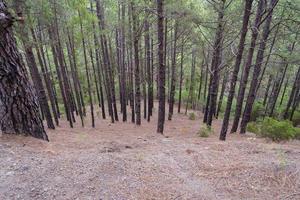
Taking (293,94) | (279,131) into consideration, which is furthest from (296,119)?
(279,131)

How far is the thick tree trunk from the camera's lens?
150 inches

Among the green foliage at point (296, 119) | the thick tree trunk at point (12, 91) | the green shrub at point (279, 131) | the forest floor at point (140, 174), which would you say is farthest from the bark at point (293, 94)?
the thick tree trunk at point (12, 91)

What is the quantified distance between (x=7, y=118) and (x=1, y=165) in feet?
3.61

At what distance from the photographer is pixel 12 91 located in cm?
399

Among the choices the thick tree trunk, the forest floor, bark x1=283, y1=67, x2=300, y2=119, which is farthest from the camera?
bark x1=283, y1=67, x2=300, y2=119

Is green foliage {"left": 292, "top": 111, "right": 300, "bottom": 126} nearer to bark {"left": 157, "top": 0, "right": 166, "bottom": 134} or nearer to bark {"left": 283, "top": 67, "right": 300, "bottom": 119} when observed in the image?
bark {"left": 283, "top": 67, "right": 300, "bottom": 119}

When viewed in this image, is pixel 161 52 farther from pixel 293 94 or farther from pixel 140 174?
pixel 293 94

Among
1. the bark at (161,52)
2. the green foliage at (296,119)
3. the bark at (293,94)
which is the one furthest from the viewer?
the green foliage at (296,119)

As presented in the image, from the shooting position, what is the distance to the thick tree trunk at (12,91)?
12.5 feet

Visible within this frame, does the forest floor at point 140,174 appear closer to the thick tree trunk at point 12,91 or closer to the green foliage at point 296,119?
the thick tree trunk at point 12,91

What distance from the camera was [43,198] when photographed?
2729mm

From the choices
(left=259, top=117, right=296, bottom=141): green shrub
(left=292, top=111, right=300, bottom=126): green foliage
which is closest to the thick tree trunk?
(left=259, top=117, right=296, bottom=141): green shrub

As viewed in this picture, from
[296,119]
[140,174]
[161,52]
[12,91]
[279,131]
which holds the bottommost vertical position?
[296,119]

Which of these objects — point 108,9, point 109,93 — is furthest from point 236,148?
point 108,9
